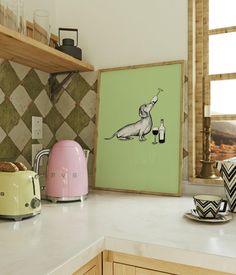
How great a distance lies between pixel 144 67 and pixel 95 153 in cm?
50

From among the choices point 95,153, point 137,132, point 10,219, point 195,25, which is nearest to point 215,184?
point 137,132

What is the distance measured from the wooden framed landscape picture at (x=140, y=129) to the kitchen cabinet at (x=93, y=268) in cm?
62

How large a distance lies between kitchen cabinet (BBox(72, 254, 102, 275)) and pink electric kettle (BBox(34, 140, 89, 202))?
47 cm

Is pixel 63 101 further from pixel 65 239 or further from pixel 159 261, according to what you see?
pixel 159 261

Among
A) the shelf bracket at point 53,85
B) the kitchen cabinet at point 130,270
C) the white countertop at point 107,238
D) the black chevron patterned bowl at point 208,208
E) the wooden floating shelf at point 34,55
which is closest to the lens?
the white countertop at point 107,238

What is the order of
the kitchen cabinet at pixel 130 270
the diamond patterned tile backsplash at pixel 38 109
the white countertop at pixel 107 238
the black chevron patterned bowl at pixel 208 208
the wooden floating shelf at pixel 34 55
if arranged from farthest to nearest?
the diamond patterned tile backsplash at pixel 38 109, the wooden floating shelf at pixel 34 55, the black chevron patterned bowl at pixel 208 208, the kitchen cabinet at pixel 130 270, the white countertop at pixel 107 238

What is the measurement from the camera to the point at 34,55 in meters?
1.36

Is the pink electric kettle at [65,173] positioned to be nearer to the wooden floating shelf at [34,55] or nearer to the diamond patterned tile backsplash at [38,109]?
the diamond patterned tile backsplash at [38,109]

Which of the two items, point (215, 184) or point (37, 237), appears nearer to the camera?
point (37, 237)

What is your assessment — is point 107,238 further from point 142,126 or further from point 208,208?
point 142,126

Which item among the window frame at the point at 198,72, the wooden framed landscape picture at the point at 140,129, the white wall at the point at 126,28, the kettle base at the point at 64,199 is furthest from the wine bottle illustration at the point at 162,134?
the kettle base at the point at 64,199

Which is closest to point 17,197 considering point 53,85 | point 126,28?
point 53,85

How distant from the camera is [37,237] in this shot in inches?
33.9

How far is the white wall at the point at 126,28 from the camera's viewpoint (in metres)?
1.50
